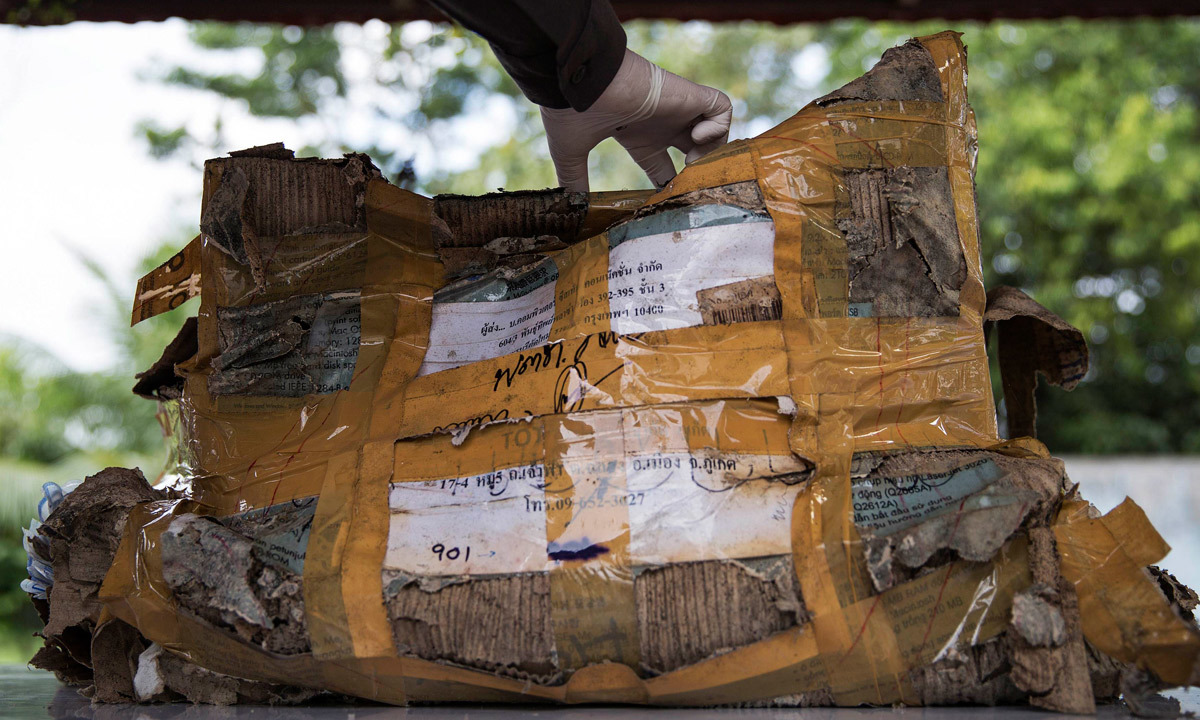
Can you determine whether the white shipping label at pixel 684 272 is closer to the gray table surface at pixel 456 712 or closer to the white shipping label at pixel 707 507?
the white shipping label at pixel 707 507

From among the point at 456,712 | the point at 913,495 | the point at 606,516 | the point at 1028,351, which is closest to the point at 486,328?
the point at 606,516

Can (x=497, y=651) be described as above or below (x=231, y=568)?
below

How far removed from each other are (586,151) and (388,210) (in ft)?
1.62

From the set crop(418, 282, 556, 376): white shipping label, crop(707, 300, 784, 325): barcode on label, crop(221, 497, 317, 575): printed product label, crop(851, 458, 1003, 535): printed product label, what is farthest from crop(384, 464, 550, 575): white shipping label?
crop(851, 458, 1003, 535): printed product label

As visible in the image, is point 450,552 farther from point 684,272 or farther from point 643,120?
point 643,120

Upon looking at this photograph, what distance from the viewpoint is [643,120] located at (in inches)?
75.3

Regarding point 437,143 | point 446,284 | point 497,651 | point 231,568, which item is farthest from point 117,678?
point 437,143

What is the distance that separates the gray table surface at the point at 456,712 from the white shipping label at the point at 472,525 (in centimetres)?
21

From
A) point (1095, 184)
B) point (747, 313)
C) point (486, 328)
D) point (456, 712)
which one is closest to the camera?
point (456, 712)

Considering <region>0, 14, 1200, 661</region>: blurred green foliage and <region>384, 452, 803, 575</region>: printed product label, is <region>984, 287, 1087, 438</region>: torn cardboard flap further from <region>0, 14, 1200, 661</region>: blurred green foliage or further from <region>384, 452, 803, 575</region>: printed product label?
<region>0, 14, 1200, 661</region>: blurred green foliage

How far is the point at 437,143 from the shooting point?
11000 millimetres

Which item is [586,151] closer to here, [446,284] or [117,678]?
[446,284]

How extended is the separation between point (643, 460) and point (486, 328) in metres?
0.48

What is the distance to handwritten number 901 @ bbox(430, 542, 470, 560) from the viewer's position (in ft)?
4.57
